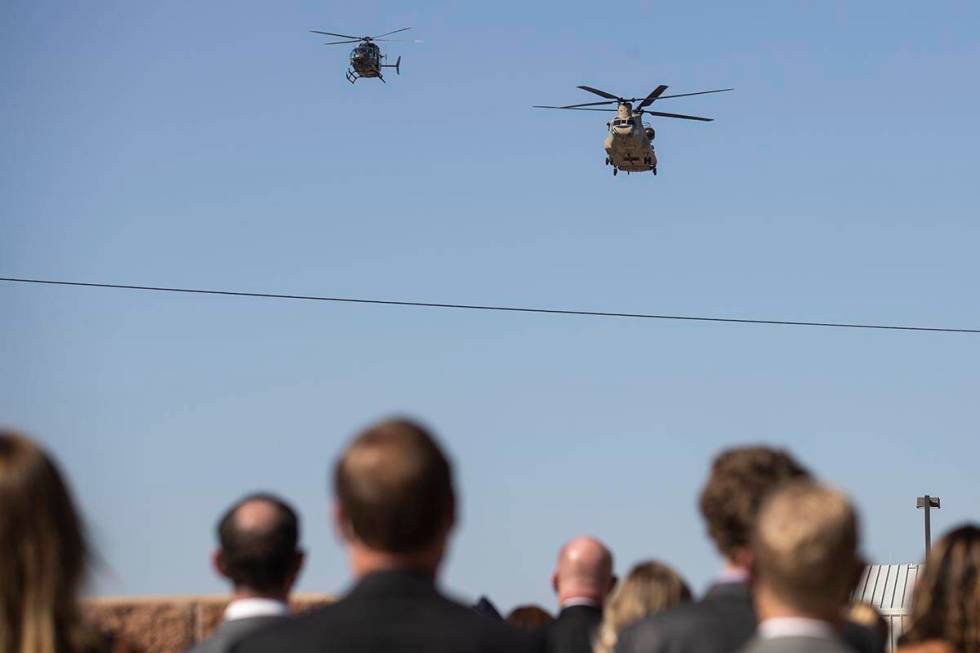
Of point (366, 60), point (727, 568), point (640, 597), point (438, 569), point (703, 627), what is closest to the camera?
point (438, 569)

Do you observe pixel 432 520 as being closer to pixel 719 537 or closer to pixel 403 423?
pixel 403 423

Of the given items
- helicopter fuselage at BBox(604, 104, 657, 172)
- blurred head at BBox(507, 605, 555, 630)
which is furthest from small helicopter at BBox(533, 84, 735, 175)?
blurred head at BBox(507, 605, 555, 630)

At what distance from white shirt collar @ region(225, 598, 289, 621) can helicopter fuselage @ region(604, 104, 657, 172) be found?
139 ft

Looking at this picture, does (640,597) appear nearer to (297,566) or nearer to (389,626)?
(297,566)

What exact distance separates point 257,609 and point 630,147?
1678 inches

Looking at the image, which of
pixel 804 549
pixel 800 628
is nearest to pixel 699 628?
pixel 800 628

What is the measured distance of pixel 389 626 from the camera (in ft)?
13.7

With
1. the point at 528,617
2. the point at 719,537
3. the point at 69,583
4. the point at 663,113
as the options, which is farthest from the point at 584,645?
the point at 663,113

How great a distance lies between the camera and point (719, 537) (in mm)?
5676

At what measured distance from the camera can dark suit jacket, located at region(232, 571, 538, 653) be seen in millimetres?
4145

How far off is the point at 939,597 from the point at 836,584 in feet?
4.57

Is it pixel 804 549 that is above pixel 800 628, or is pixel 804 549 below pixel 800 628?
above

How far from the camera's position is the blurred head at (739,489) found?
18.3ft

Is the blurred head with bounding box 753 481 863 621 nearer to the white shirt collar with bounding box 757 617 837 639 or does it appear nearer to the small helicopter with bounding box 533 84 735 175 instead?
the white shirt collar with bounding box 757 617 837 639
